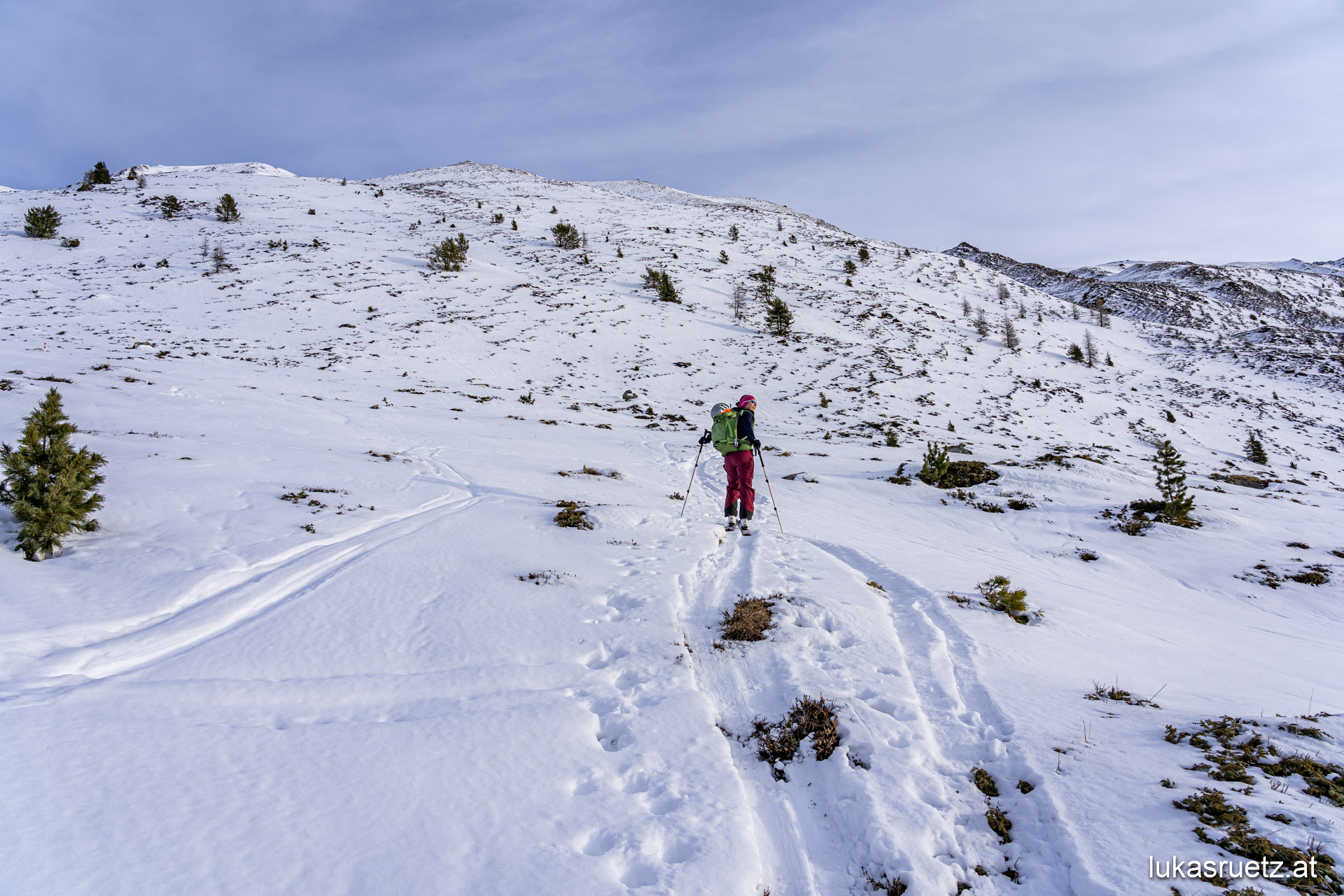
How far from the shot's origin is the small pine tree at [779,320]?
30156 mm

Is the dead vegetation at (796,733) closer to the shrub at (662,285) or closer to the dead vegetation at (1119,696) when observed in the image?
the dead vegetation at (1119,696)

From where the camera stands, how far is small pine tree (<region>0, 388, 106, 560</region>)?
5629mm

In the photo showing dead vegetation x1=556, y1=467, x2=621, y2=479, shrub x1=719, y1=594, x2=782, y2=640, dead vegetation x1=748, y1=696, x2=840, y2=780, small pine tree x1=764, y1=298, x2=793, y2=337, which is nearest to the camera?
dead vegetation x1=748, y1=696, x2=840, y2=780

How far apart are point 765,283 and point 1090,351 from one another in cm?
2159

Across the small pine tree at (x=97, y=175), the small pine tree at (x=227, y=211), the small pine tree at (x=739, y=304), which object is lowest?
the small pine tree at (x=739, y=304)

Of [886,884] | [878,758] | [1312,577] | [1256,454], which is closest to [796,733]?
[878,758]

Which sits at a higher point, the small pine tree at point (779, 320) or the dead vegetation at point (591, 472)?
the small pine tree at point (779, 320)

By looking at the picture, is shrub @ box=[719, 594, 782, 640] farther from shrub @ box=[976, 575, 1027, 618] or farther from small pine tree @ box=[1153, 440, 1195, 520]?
small pine tree @ box=[1153, 440, 1195, 520]

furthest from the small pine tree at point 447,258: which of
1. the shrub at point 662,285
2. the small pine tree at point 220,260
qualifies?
the shrub at point 662,285

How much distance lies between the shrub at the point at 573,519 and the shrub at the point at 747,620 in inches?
128

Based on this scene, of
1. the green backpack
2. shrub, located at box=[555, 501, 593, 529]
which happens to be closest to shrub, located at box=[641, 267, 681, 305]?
the green backpack

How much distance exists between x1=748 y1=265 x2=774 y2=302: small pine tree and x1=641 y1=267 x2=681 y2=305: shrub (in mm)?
5901

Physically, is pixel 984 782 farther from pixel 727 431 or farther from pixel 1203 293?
pixel 1203 293

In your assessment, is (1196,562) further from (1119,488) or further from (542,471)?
(542,471)
